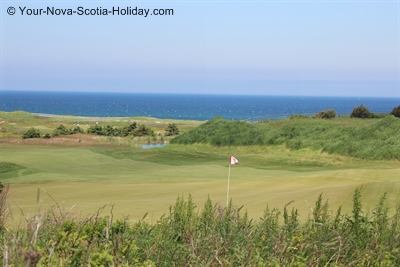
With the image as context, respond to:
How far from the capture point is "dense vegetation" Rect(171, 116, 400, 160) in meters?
33.6

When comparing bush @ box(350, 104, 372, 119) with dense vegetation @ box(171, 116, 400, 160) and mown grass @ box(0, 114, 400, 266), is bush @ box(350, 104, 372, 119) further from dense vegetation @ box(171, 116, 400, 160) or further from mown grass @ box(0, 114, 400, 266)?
dense vegetation @ box(171, 116, 400, 160)

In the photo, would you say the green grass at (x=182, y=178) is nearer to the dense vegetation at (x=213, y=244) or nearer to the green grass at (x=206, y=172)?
the green grass at (x=206, y=172)

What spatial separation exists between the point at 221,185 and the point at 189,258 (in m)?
14.2

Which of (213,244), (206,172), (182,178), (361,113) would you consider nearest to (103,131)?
(206,172)

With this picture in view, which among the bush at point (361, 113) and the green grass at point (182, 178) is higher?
the bush at point (361, 113)

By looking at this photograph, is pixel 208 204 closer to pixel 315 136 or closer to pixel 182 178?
pixel 182 178

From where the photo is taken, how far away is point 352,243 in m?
6.91

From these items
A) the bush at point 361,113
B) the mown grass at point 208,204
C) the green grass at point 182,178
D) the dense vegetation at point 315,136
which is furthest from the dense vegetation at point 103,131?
the bush at point 361,113


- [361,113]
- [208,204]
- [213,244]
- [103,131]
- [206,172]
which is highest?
[361,113]

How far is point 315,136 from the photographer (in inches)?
1484

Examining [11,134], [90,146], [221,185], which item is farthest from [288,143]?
[11,134]

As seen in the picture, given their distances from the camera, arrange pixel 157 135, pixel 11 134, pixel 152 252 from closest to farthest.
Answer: pixel 152 252 < pixel 11 134 < pixel 157 135

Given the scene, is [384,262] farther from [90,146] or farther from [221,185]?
[90,146]

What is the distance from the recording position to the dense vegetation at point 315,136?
33.6 meters
